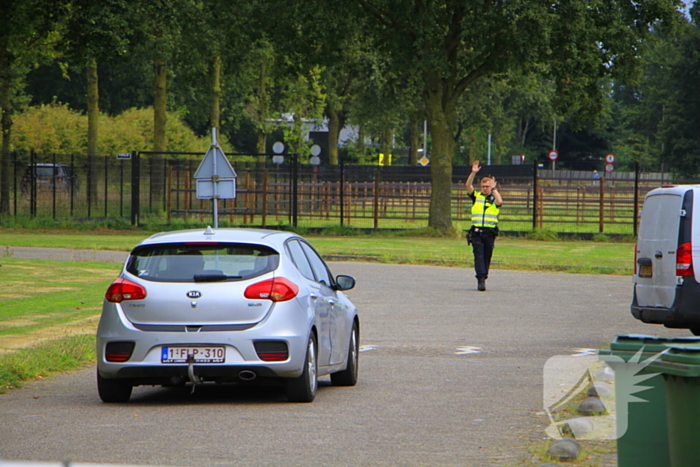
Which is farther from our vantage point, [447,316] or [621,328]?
[447,316]

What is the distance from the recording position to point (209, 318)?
28.2 ft

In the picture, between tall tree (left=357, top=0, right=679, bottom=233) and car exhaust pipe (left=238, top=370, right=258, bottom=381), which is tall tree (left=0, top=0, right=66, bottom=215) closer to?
tall tree (left=357, top=0, right=679, bottom=233)

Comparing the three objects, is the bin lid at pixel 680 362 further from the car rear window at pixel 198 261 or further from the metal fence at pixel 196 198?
the metal fence at pixel 196 198

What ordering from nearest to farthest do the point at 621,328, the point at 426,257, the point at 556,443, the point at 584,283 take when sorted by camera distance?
the point at 556,443 → the point at 621,328 → the point at 584,283 → the point at 426,257

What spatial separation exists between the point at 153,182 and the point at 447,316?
25550 mm

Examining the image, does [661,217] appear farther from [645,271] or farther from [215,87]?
[215,87]

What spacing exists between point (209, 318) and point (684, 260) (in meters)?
6.30

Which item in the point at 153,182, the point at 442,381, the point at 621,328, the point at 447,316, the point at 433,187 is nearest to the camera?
the point at 442,381

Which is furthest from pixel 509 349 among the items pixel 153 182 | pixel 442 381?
pixel 153 182

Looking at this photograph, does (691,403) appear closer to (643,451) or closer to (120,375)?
(643,451)

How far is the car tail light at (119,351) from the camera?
8.64 m

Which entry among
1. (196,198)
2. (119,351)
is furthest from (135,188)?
(119,351)

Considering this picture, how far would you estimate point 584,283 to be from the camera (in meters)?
21.1

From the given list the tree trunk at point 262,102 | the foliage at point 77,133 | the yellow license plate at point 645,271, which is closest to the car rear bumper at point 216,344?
the yellow license plate at point 645,271
